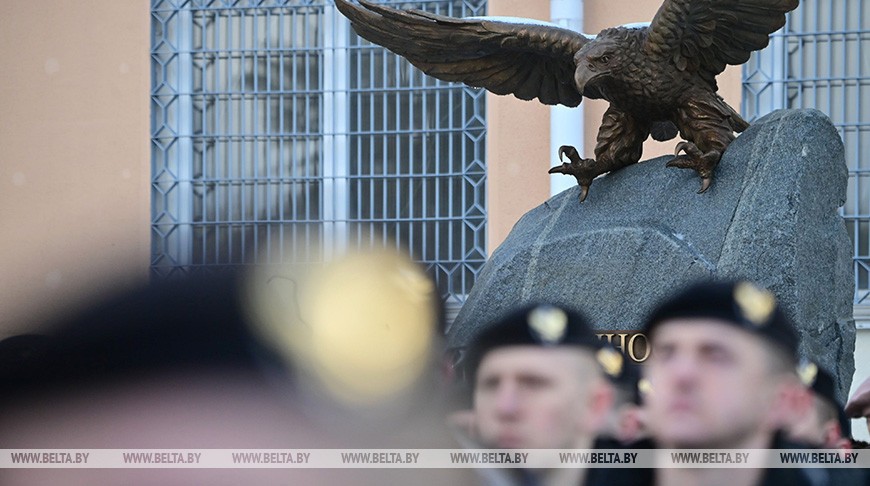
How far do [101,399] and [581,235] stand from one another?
95.6 inches

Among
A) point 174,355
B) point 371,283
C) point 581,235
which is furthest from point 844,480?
point 581,235

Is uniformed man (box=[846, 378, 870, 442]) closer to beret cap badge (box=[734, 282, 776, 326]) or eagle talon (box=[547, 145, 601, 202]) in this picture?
beret cap badge (box=[734, 282, 776, 326])

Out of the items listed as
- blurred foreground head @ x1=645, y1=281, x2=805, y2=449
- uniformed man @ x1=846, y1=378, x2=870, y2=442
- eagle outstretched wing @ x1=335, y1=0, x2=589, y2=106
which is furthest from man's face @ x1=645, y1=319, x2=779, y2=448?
eagle outstretched wing @ x1=335, y1=0, x2=589, y2=106

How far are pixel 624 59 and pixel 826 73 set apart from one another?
5281mm

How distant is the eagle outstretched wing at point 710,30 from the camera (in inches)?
119

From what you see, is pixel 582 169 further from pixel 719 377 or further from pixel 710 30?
pixel 719 377

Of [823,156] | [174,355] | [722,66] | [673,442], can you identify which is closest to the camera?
[174,355]

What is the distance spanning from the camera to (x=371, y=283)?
31.2 inches

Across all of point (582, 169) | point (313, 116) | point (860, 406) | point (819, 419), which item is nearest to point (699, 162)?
point (582, 169)

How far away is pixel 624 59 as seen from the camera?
308 cm

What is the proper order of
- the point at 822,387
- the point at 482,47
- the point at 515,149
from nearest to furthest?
1. the point at 822,387
2. the point at 482,47
3. the point at 515,149

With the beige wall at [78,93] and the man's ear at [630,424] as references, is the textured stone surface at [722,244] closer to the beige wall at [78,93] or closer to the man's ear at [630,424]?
the man's ear at [630,424]

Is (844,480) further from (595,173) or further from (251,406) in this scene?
(595,173)

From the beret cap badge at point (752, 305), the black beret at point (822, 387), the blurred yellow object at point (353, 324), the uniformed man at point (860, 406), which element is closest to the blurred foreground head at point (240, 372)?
the blurred yellow object at point (353, 324)
